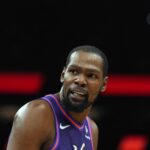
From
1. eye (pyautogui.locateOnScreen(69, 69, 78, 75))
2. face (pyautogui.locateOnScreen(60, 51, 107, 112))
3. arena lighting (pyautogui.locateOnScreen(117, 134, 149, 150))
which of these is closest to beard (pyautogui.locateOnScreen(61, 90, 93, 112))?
face (pyautogui.locateOnScreen(60, 51, 107, 112))

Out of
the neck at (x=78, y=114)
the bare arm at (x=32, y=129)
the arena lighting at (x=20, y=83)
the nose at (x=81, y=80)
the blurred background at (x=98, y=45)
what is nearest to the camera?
the bare arm at (x=32, y=129)

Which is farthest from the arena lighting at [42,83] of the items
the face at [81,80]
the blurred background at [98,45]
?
the face at [81,80]

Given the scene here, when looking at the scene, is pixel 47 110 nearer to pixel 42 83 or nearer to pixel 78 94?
pixel 78 94

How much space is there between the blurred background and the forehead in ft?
7.61

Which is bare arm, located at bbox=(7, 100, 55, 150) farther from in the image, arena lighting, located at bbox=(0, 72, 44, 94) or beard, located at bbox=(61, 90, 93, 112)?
arena lighting, located at bbox=(0, 72, 44, 94)

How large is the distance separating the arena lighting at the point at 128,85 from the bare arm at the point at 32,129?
2478 millimetres

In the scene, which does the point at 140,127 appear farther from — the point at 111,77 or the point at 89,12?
the point at 89,12

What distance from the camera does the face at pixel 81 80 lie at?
2.62 m

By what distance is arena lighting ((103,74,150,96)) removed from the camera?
5055mm

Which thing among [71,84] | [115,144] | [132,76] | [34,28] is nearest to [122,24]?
[132,76]

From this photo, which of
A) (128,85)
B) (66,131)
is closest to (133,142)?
(128,85)

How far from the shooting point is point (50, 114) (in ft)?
8.72

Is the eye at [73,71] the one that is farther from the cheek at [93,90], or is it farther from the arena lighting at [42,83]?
the arena lighting at [42,83]

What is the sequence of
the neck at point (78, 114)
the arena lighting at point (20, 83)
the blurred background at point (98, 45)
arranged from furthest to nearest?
the blurred background at point (98, 45), the arena lighting at point (20, 83), the neck at point (78, 114)
